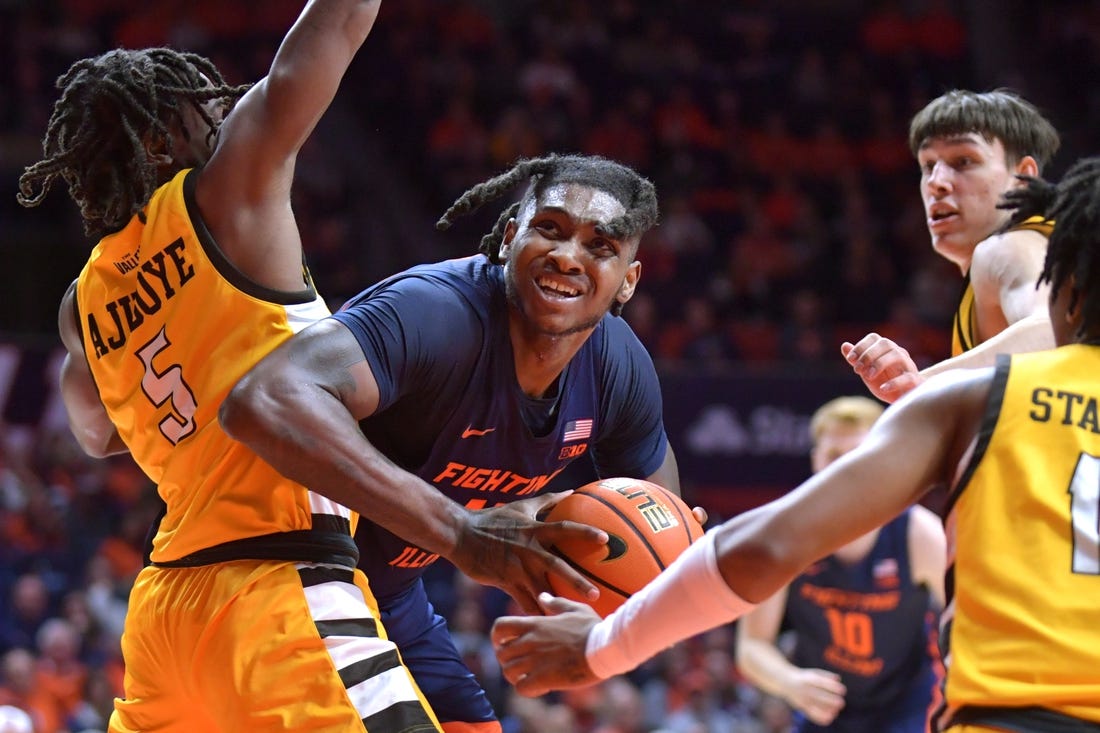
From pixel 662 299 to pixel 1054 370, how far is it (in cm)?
910

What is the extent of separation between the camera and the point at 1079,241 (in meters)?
2.58

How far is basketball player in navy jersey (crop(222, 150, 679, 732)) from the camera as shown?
3066 mm

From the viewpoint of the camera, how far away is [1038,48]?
14227mm

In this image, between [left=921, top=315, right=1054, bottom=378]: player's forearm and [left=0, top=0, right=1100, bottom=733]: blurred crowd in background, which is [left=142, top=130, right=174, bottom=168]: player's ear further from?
[left=0, top=0, right=1100, bottom=733]: blurred crowd in background

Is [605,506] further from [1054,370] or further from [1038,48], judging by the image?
[1038,48]

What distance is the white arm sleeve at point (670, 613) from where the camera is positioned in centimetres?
254

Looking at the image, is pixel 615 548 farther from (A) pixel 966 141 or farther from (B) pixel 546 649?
(A) pixel 966 141

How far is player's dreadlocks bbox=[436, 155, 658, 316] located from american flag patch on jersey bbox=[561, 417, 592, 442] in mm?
510

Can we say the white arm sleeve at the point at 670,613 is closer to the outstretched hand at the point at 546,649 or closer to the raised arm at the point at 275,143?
the outstretched hand at the point at 546,649

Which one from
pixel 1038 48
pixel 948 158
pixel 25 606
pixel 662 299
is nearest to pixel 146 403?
pixel 948 158

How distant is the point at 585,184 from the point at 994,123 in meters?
1.43

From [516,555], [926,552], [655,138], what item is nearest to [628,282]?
[516,555]

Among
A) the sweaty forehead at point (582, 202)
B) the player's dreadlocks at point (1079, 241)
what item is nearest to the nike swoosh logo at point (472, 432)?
the sweaty forehead at point (582, 202)

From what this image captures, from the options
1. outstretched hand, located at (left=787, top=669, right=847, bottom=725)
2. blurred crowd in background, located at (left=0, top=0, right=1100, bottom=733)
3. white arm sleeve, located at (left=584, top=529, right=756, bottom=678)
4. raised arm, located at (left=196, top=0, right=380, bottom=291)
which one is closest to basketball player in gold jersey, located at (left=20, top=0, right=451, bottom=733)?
raised arm, located at (left=196, top=0, right=380, bottom=291)
